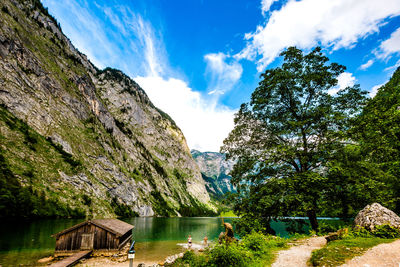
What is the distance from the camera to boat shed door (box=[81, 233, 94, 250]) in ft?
93.1

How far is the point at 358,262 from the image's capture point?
25.1 ft

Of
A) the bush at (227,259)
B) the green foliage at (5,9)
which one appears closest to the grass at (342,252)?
the bush at (227,259)

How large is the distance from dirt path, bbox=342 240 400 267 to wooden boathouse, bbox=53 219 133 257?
30284 mm

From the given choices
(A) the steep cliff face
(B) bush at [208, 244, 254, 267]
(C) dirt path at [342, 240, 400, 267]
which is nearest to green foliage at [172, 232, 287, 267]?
(B) bush at [208, 244, 254, 267]

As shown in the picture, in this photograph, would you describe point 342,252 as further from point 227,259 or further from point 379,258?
point 227,259

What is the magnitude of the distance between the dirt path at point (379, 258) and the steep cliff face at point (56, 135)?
8398cm

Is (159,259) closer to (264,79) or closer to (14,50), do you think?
(264,79)

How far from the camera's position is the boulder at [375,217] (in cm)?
1110

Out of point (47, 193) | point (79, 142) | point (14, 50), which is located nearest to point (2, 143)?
point (47, 193)

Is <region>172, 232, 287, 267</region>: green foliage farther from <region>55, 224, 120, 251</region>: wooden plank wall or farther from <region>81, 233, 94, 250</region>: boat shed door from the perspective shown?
<region>81, 233, 94, 250</region>: boat shed door

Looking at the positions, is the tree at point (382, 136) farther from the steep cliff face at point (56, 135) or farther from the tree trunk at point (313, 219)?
the steep cliff face at point (56, 135)

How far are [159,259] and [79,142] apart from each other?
10507 centimetres

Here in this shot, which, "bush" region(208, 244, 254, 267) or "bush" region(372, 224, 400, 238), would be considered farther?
"bush" region(372, 224, 400, 238)

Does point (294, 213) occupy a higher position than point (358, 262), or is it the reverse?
point (294, 213)
